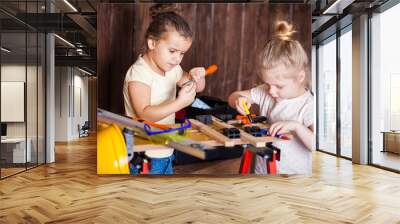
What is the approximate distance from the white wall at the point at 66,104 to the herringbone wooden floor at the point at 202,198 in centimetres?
795

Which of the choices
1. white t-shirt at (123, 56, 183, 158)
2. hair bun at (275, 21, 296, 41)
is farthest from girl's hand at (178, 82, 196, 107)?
hair bun at (275, 21, 296, 41)

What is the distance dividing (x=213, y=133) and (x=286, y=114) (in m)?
1.14

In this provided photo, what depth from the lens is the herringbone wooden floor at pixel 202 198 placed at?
3.67 m

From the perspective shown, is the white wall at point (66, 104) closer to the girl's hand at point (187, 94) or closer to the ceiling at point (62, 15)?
the ceiling at point (62, 15)

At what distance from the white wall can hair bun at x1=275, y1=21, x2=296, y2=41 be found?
10461 mm

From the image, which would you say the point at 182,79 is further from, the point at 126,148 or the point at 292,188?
the point at 292,188

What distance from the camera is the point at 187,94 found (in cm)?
555

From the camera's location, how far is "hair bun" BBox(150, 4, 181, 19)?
221 inches

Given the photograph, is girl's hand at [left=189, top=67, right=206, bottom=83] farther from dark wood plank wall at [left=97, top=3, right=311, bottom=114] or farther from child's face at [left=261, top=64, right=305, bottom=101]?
child's face at [left=261, top=64, right=305, bottom=101]

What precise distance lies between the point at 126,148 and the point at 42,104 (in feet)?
9.10

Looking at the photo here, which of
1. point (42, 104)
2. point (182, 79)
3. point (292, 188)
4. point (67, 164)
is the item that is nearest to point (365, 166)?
point (292, 188)

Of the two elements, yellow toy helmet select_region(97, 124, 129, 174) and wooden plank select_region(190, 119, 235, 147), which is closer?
wooden plank select_region(190, 119, 235, 147)

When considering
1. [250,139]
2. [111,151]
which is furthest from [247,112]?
[111,151]

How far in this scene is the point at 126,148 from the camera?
542cm
